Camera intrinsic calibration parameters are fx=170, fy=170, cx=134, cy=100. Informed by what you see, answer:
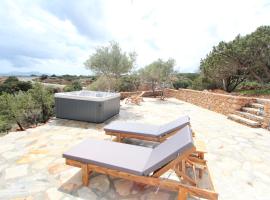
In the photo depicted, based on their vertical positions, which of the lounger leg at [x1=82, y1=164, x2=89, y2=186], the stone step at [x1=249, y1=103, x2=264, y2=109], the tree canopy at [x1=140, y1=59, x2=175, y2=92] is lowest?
the lounger leg at [x1=82, y1=164, x2=89, y2=186]

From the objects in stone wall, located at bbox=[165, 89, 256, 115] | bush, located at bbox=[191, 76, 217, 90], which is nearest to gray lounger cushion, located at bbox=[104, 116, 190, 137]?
stone wall, located at bbox=[165, 89, 256, 115]

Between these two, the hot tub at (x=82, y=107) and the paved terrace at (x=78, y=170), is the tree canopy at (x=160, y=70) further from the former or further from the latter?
the paved terrace at (x=78, y=170)

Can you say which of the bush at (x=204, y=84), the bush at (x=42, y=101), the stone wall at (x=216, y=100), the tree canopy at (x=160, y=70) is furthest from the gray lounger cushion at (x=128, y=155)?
the bush at (x=204, y=84)

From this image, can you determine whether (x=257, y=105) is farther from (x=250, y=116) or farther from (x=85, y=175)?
(x=85, y=175)

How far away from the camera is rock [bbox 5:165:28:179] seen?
304 cm

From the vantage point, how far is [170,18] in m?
9.47

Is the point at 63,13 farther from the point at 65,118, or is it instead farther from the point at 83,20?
the point at 65,118

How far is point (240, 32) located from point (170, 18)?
6.01 m

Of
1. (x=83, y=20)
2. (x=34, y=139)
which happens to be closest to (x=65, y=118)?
(x=34, y=139)

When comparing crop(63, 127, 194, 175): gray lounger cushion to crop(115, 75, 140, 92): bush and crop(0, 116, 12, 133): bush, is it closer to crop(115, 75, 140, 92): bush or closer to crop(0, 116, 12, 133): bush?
crop(0, 116, 12, 133): bush

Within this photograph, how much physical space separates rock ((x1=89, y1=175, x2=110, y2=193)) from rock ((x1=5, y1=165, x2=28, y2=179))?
1311 mm

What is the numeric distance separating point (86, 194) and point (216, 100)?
366 inches

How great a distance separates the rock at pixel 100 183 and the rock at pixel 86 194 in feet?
0.34

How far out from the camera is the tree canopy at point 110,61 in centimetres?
1016
